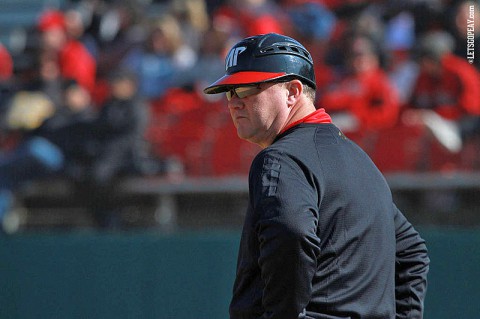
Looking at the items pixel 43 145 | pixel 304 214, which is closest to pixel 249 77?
pixel 304 214

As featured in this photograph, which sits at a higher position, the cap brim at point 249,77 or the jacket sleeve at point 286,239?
the cap brim at point 249,77

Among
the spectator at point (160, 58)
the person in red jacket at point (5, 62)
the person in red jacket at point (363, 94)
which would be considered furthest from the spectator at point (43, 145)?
the person in red jacket at point (363, 94)

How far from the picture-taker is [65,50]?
796 centimetres

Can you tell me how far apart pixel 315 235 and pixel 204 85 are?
16.8 feet

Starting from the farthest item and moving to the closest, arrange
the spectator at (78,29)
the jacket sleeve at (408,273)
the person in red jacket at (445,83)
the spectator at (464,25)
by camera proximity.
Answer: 1. the spectator at (78,29)
2. the spectator at (464,25)
3. the person in red jacket at (445,83)
4. the jacket sleeve at (408,273)

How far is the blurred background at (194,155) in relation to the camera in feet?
19.4

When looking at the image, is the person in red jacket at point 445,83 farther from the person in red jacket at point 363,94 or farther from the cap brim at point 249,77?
the cap brim at point 249,77

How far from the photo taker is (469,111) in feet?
19.5

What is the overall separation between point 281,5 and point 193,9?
895mm

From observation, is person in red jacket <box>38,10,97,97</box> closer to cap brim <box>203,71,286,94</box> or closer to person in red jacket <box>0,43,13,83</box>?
person in red jacket <box>0,43,13,83</box>

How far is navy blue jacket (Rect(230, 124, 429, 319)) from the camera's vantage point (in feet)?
6.92

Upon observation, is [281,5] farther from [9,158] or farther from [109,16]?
[9,158]

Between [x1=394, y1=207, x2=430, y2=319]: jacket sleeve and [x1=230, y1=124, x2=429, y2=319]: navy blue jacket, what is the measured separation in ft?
0.35

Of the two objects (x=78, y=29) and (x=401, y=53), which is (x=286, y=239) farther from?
(x=78, y=29)
